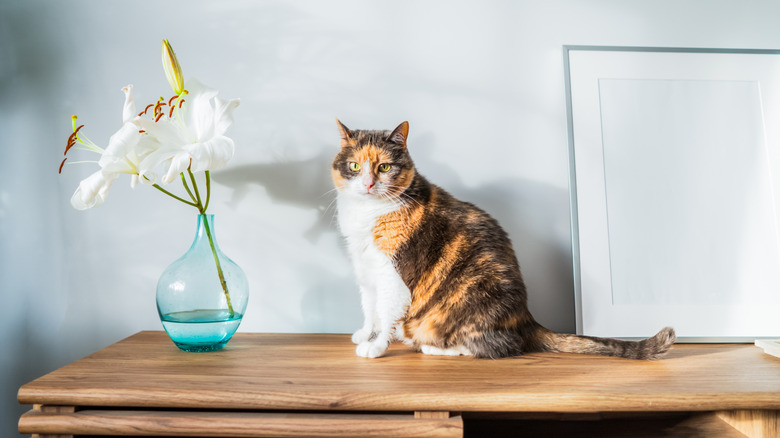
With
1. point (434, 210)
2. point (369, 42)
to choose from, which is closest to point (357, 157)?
point (434, 210)

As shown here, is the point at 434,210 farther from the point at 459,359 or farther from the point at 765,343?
the point at 765,343

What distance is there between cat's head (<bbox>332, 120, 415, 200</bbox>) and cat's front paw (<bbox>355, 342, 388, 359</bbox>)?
350 millimetres

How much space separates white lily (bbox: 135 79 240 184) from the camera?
1067mm

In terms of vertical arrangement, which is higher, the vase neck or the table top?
the vase neck

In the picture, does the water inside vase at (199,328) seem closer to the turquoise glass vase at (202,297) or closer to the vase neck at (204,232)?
the turquoise glass vase at (202,297)

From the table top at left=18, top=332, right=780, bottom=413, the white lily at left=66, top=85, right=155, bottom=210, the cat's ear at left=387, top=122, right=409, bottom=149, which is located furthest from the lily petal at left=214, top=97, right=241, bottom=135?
the table top at left=18, top=332, right=780, bottom=413

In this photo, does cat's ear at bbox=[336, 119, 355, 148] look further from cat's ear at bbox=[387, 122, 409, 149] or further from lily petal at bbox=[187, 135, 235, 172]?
lily petal at bbox=[187, 135, 235, 172]

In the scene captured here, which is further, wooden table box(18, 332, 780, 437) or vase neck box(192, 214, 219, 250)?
vase neck box(192, 214, 219, 250)

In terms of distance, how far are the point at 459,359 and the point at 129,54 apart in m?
1.27

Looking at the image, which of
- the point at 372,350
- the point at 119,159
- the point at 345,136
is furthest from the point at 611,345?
the point at 119,159

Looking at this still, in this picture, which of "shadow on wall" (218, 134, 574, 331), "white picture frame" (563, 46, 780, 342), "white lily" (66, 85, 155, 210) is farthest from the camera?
"shadow on wall" (218, 134, 574, 331)

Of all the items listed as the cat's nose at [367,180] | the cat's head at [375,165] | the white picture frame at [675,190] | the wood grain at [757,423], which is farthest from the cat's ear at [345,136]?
the wood grain at [757,423]

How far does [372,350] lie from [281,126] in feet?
2.36

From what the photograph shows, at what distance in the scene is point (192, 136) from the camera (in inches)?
44.6
